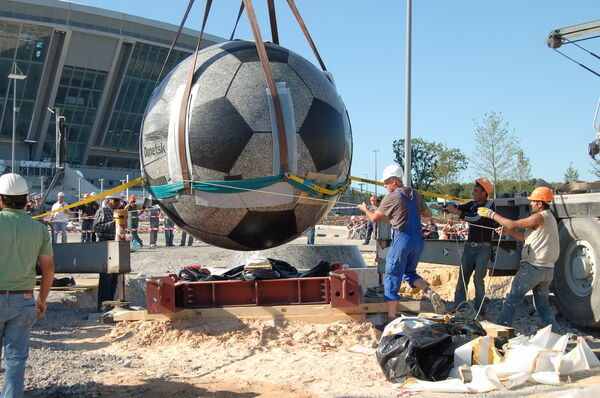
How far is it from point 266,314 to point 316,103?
2154mm

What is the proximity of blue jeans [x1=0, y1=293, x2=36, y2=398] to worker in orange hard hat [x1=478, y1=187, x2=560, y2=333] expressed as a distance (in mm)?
4586

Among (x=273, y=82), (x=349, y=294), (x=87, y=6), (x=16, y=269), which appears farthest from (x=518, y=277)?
(x=87, y=6)

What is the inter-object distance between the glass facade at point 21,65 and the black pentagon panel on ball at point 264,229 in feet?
141

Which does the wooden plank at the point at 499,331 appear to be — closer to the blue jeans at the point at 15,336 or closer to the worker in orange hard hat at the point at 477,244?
the worker in orange hard hat at the point at 477,244

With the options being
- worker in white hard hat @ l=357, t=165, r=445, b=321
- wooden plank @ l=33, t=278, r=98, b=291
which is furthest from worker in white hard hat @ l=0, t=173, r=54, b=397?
wooden plank @ l=33, t=278, r=98, b=291

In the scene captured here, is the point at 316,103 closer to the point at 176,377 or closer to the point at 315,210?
the point at 315,210

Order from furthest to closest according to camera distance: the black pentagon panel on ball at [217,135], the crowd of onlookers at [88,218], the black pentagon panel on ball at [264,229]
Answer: the crowd of onlookers at [88,218] < the black pentagon panel on ball at [264,229] < the black pentagon panel on ball at [217,135]

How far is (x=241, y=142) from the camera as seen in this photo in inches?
226

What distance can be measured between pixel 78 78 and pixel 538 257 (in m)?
47.0

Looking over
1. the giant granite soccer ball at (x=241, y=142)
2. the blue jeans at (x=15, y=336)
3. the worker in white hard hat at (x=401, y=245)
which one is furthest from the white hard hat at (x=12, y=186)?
the worker in white hard hat at (x=401, y=245)

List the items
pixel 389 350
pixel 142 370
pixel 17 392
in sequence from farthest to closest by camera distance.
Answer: pixel 142 370 < pixel 389 350 < pixel 17 392

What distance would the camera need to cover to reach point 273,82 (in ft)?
19.2

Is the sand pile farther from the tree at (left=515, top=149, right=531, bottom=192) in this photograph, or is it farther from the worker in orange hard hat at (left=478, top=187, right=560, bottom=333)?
the tree at (left=515, top=149, right=531, bottom=192)

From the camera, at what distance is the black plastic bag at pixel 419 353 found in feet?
16.0
